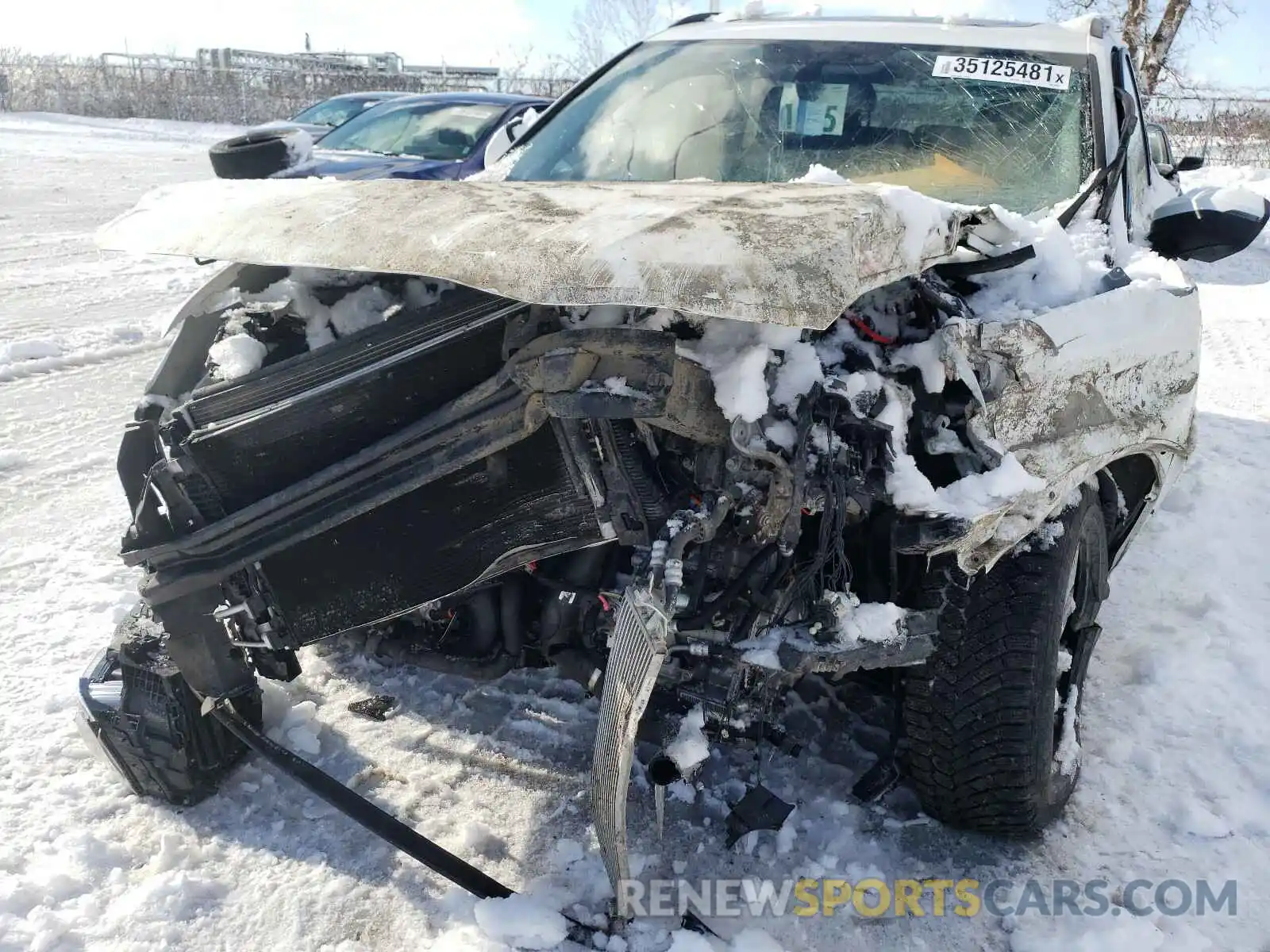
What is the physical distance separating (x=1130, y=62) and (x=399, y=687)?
349 cm

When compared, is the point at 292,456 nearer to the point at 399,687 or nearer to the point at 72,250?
the point at 399,687

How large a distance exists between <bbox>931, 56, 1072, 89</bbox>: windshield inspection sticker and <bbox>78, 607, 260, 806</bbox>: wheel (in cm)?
290

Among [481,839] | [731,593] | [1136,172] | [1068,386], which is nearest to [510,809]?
[481,839]

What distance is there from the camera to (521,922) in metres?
2.03

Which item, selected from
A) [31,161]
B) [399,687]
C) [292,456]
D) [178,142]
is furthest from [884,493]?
[178,142]

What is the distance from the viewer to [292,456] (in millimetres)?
2080

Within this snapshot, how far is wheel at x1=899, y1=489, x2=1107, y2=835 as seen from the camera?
2.13m

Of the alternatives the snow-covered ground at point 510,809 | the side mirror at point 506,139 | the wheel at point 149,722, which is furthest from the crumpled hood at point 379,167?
the wheel at point 149,722

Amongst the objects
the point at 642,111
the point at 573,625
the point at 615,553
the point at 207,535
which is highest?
the point at 642,111

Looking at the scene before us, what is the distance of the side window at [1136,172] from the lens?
2992 mm

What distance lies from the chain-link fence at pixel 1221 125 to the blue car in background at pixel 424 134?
45.1 ft

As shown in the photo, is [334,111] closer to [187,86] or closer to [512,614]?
[512,614]

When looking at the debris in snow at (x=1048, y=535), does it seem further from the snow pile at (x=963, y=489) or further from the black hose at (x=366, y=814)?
the black hose at (x=366, y=814)

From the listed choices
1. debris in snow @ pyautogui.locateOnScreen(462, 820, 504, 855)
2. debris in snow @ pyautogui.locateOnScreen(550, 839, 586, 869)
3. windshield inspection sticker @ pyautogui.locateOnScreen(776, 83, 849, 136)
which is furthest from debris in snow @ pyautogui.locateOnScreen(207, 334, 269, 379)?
windshield inspection sticker @ pyautogui.locateOnScreen(776, 83, 849, 136)
